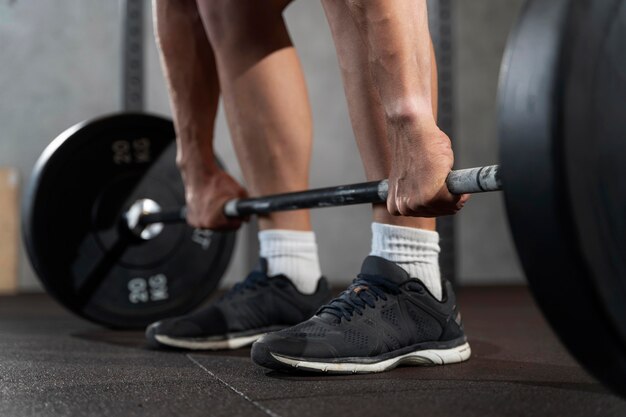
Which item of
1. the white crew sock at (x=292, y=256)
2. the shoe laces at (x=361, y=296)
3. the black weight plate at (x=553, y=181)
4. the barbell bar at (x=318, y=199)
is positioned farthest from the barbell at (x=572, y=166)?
the white crew sock at (x=292, y=256)

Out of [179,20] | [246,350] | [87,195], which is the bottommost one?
[246,350]

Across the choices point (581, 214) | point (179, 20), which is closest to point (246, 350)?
point (179, 20)

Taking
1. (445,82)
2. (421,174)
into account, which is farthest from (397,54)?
(445,82)

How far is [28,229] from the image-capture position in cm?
162

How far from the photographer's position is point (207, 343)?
4.06 ft

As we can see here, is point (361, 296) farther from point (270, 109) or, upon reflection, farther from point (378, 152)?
point (270, 109)

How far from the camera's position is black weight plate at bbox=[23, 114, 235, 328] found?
1629 millimetres

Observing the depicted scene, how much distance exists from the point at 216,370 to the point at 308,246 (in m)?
0.35

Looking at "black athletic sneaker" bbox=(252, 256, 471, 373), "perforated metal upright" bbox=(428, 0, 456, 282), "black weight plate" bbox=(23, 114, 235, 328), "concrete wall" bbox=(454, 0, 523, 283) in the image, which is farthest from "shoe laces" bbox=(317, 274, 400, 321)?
"concrete wall" bbox=(454, 0, 523, 283)

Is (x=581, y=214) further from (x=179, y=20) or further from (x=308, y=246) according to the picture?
(x=179, y=20)

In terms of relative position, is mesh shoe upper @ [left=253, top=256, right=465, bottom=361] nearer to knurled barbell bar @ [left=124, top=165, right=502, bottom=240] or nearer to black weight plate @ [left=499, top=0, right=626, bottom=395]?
knurled barbell bar @ [left=124, top=165, right=502, bottom=240]

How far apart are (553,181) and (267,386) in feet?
1.38

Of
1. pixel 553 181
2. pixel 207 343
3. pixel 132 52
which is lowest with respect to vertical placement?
pixel 207 343

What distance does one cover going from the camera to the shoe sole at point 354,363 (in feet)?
3.03
